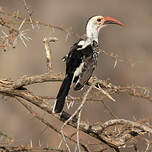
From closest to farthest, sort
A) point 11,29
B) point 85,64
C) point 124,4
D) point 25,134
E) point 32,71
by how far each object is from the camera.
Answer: point 11,29, point 85,64, point 25,134, point 32,71, point 124,4

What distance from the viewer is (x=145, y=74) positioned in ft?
46.6

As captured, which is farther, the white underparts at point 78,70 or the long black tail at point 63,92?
the white underparts at point 78,70

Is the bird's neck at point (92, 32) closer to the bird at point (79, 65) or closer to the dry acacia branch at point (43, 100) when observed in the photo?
the bird at point (79, 65)

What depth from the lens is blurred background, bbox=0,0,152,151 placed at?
1269 centimetres

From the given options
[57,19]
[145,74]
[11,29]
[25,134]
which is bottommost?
[25,134]

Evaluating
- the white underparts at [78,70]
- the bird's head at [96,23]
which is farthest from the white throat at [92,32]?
the white underparts at [78,70]

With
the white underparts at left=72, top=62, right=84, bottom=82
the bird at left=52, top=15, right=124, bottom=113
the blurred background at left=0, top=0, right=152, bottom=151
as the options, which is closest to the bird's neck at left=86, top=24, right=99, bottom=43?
the bird at left=52, top=15, right=124, bottom=113

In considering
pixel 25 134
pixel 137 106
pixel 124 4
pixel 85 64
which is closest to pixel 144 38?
pixel 124 4

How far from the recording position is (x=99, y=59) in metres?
13.6

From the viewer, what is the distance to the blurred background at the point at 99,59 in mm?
12688

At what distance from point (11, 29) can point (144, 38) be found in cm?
1162

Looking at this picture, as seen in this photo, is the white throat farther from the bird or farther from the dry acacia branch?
the dry acacia branch

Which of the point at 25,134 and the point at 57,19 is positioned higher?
the point at 57,19

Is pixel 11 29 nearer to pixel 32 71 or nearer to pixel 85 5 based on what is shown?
pixel 32 71
